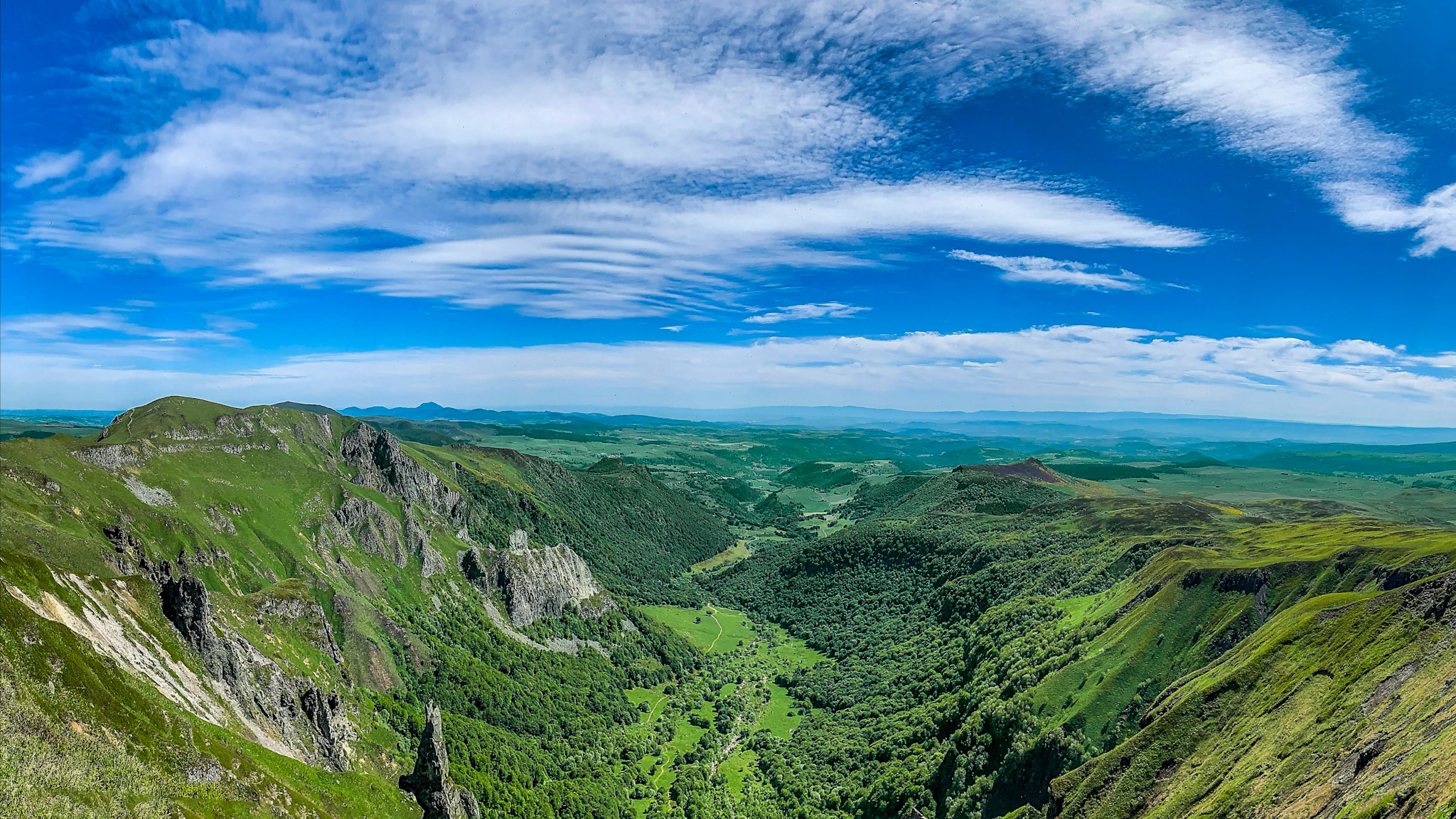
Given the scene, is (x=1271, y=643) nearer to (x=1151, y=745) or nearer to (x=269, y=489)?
(x=1151, y=745)

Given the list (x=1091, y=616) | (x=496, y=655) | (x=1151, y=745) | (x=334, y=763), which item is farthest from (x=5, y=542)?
(x=1091, y=616)

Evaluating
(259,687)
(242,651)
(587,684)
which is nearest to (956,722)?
(587,684)

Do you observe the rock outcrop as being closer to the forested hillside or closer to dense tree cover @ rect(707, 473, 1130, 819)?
the forested hillside

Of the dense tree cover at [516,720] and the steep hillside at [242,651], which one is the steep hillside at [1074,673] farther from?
the steep hillside at [242,651]

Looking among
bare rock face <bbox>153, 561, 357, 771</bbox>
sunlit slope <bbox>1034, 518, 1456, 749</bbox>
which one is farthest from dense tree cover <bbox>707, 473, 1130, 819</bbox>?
bare rock face <bbox>153, 561, 357, 771</bbox>

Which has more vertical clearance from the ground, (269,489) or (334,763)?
(269,489)

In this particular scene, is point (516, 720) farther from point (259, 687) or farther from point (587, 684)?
point (259, 687)
